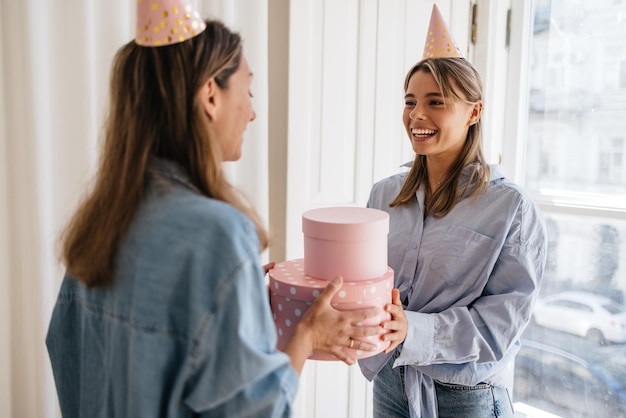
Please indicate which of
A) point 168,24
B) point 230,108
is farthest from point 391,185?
point 168,24

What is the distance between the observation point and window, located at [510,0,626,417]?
1916 millimetres

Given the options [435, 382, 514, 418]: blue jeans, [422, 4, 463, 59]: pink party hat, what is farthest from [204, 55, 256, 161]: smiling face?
[435, 382, 514, 418]: blue jeans

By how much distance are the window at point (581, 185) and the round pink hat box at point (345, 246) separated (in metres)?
1.25

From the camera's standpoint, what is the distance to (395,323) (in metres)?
1.08

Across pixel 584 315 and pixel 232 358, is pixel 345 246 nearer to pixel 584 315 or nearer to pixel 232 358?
pixel 232 358

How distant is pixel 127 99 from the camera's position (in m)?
0.78

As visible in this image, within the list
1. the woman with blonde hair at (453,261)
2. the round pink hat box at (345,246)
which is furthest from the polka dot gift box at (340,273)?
the woman with blonde hair at (453,261)

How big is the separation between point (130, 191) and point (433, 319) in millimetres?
729

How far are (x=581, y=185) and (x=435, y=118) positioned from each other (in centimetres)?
99

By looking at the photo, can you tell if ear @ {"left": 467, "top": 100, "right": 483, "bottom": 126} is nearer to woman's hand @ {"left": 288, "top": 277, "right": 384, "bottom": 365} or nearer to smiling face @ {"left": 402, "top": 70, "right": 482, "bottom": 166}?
smiling face @ {"left": 402, "top": 70, "right": 482, "bottom": 166}

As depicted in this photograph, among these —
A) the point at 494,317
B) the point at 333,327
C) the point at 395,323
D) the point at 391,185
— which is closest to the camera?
the point at 333,327

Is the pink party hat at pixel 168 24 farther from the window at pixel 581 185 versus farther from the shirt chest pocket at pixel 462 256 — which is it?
the window at pixel 581 185

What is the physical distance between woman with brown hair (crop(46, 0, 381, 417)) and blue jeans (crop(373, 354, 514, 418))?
0.52 m

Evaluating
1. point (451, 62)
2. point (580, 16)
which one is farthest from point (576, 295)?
point (451, 62)
